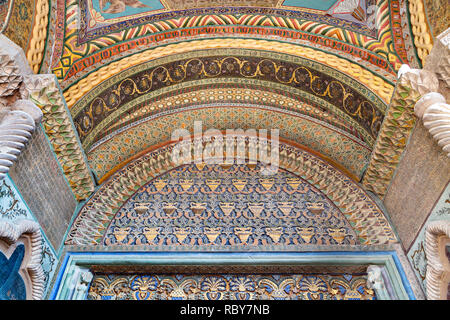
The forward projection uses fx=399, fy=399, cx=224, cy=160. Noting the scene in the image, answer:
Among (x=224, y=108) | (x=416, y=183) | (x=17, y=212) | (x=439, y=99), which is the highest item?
(x=224, y=108)

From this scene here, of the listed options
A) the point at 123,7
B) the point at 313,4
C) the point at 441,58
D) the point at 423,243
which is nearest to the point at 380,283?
the point at 423,243

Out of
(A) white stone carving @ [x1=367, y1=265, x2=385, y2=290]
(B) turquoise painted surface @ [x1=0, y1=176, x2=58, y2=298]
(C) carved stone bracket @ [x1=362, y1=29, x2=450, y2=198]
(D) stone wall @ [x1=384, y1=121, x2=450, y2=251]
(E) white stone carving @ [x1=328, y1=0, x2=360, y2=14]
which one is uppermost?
(E) white stone carving @ [x1=328, y1=0, x2=360, y2=14]

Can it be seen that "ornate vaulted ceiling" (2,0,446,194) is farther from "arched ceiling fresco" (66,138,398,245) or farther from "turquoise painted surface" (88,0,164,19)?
"arched ceiling fresco" (66,138,398,245)

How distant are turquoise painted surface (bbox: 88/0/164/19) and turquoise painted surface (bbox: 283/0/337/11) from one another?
1.29 m

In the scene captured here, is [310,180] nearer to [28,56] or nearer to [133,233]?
[133,233]

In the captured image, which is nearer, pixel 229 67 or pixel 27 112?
pixel 27 112

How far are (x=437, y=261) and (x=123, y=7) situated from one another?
3.43 metres

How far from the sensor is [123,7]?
3854 mm

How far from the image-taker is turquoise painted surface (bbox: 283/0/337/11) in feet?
12.7

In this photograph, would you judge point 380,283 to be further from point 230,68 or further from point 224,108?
point 230,68

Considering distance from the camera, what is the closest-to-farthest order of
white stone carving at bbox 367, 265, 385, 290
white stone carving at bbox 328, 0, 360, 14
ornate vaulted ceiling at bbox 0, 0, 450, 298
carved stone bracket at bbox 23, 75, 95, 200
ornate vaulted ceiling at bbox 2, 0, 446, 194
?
carved stone bracket at bbox 23, 75, 95, 200 < white stone carving at bbox 367, 265, 385, 290 < ornate vaulted ceiling at bbox 0, 0, 450, 298 < ornate vaulted ceiling at bbox 2, 0, 446, 194 < white stone carving at bbox 328, 0, 360, 14

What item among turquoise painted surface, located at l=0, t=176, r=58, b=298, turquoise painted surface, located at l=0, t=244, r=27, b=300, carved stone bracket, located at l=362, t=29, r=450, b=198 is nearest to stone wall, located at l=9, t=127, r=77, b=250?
turquoise painted surface, located at l=0, t=176, r=58, b=298
